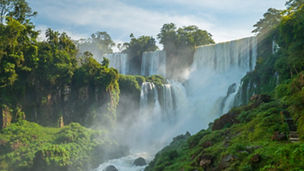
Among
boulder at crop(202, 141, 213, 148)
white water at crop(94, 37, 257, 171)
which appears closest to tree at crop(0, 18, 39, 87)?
white water at crop(94, 37, 257, 171)

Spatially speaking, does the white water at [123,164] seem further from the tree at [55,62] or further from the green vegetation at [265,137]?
the tree at [55,62]

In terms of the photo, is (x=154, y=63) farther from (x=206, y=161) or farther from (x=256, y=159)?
(x=256, y=159)

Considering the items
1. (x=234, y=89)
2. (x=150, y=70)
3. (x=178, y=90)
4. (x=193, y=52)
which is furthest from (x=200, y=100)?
(x=150, y=70)

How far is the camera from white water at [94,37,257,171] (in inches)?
1429

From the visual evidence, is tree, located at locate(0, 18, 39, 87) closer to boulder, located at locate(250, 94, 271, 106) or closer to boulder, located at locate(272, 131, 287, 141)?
boulder, located at locate(250, 94, 271, 106)

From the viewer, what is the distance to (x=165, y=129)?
1540 inches

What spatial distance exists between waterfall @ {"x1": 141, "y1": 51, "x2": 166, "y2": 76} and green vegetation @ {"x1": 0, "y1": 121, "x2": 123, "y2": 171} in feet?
92.9

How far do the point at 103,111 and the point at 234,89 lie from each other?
67.7 ft

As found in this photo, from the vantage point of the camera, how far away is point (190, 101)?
42.3 meters

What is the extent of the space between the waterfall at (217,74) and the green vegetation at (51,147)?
17.5 m

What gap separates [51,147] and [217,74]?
34334mm

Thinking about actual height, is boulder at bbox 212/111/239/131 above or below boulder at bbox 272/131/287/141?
below

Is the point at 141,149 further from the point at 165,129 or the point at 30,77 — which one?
the point at 30,77

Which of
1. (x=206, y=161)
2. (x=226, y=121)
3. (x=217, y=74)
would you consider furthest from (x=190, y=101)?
(x=206, y=161)
